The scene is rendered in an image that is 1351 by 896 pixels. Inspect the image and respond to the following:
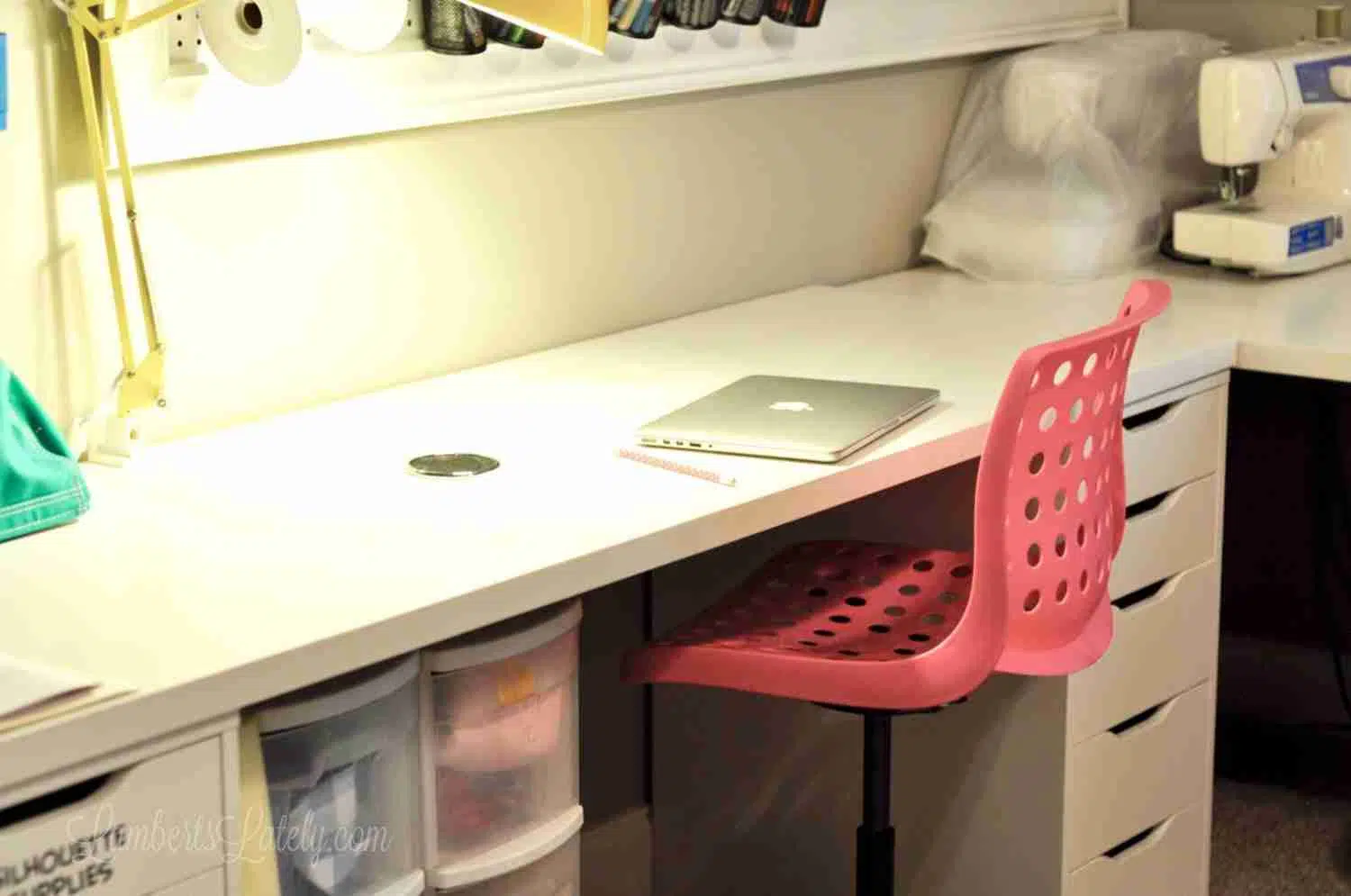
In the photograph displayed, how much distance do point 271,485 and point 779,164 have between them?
3.61 ft

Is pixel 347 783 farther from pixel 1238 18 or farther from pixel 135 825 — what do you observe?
pixel 1238 18

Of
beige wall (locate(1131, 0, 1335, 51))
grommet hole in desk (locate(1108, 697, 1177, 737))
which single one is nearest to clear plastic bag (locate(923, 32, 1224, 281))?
beige wall (locate(1131, 0, 1335, 51))

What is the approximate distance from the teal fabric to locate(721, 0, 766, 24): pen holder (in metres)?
1.10

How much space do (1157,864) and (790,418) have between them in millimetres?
839

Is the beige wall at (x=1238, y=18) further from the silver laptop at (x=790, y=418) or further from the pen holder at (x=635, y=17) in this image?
the silver laptop at (x=790, y=418)

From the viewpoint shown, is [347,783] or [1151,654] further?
[1151,654]

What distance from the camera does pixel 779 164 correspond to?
2.72 meters

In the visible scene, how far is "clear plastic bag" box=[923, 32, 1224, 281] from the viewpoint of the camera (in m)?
2.77

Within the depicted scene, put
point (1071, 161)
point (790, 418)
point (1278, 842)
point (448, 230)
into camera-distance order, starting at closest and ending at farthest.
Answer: point (790, 418), point (448, 230), point (1071, 161), point (1278, 842)

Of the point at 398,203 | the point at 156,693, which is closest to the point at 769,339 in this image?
the point at 398,203

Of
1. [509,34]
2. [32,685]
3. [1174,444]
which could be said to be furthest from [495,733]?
[1174,444]

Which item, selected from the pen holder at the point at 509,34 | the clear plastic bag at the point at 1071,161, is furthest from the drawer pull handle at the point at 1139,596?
the pen holder at the point at 509,34

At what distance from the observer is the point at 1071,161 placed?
2.79 meters

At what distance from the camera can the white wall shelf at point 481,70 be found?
1940mm
